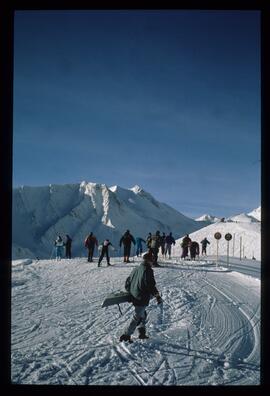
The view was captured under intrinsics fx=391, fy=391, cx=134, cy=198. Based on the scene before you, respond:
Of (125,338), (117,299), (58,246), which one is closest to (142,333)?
(125,338)

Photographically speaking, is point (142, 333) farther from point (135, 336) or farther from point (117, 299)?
point (117, 299)

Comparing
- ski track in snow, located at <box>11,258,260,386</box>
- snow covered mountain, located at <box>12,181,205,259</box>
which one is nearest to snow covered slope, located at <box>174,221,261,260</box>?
ski track in snow, located at <box>11,258,260,386</box>

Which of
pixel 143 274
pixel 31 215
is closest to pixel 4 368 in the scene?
pixel 143 274

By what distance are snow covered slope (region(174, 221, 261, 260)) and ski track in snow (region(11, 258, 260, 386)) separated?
3531 cm

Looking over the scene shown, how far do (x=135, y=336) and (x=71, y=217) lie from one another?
15662cm

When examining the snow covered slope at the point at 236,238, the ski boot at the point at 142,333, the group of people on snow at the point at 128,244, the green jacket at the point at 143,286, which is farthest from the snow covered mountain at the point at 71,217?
the green jacket at the point at 143,286

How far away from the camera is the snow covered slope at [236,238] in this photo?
50.2 metres

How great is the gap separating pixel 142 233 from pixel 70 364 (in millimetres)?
169229

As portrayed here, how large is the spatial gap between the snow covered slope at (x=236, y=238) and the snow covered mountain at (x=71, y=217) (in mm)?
96689

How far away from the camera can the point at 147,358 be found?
21.1 ft

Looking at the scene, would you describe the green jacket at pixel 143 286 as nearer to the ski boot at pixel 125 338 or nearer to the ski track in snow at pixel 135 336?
the ski boot at pixel 125 338
